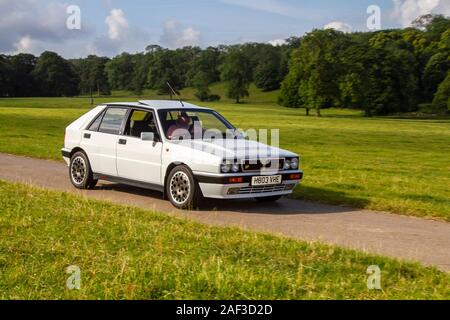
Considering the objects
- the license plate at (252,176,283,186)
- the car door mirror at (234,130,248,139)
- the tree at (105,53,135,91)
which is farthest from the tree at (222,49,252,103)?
the license plate at (252,176,283,186)

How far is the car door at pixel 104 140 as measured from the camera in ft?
32.8

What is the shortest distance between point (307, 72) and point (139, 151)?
7627cm

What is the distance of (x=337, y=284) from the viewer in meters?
4.66

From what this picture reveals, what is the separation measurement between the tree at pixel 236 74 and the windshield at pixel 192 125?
361ft

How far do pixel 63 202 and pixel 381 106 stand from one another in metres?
81.9

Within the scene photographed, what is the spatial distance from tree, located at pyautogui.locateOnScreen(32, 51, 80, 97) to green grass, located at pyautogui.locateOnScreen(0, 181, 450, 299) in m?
115

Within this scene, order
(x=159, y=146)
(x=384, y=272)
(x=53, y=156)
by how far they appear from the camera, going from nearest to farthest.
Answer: (x=384, y=272)
(x=159, y=146)
(x=53, y=156)

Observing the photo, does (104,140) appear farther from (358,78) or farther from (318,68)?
(358,78)

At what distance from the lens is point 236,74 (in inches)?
4727

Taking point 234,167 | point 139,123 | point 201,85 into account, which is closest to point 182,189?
point 234,167

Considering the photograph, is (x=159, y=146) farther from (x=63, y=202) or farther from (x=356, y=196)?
(x=356, y=196)

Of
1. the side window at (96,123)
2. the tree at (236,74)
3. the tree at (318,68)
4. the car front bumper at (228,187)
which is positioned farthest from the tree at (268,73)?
the car front bumper at (228,187)

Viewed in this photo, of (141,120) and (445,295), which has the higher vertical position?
(141,120)
